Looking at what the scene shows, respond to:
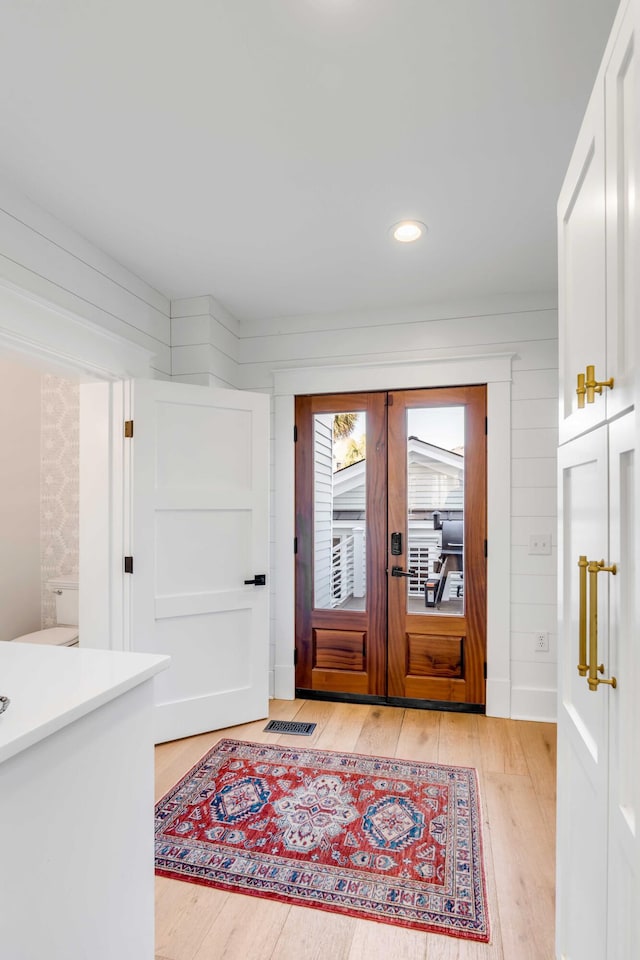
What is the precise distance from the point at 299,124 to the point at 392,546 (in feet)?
7.72

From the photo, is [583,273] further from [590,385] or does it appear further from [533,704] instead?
[533,704]

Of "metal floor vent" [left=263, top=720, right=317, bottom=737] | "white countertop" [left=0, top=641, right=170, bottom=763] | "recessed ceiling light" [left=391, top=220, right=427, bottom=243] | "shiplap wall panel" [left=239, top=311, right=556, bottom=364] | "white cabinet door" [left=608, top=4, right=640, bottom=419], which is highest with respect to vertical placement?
"recessed ceiling light" [left=391, top=220, right=427, bottom=243]

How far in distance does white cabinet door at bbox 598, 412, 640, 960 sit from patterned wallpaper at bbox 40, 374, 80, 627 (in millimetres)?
4015

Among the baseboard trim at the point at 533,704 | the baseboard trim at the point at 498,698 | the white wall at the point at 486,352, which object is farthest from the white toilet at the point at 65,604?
the baseboard trim at the point at 533,704

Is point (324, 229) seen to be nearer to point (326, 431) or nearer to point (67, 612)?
point (326, 431)

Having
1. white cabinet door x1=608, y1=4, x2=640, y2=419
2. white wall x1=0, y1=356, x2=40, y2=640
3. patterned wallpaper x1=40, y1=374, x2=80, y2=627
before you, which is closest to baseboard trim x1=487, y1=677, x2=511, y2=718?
white cabinet door x1=608, y1=4, x2=640, y2=419

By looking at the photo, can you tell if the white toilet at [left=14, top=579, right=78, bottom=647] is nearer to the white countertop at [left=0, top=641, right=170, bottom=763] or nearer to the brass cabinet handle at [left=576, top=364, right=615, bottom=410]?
the white countertop at [left=0, top=641, right=170, bottom=763]

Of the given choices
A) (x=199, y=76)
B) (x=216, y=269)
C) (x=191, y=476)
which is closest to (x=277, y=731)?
(x=191, y=476)

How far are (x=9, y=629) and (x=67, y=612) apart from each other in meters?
0.42

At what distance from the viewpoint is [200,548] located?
309 centimetres

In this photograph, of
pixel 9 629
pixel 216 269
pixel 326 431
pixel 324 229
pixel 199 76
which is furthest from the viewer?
pixel 9 629

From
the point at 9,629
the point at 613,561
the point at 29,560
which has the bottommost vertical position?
the point at 9,629

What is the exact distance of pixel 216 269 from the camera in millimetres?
2963

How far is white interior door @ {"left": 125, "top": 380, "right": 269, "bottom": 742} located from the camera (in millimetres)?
2893
